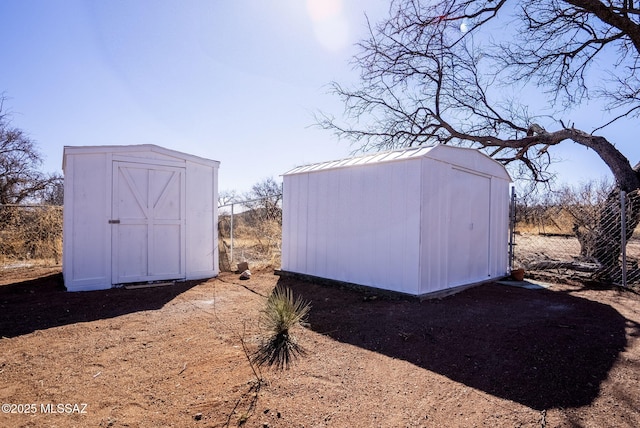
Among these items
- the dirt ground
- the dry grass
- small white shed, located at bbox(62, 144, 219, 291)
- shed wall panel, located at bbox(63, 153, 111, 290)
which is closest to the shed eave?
small white shed, located at bbox(62, 144, 219, 291)

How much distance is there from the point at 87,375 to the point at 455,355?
283 centimetres

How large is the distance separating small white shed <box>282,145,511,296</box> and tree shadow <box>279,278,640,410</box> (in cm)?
48

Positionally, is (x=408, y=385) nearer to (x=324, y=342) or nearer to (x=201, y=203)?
(x=324, y=342)

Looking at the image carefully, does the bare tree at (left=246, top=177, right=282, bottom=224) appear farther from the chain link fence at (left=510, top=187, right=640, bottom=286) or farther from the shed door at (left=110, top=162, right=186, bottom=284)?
the chain link fence at (left=510, top=187, right=640, bottom=286)

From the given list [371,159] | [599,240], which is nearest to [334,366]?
[371,159]

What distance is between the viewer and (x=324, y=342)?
320cm

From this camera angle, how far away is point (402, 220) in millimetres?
4848

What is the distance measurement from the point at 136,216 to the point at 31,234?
514cm

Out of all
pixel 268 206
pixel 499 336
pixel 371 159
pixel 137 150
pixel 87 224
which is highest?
pixel 137 150

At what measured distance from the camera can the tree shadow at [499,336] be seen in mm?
2400

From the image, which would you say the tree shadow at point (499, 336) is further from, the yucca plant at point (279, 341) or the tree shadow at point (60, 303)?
the tree shadow at point (60, 303)

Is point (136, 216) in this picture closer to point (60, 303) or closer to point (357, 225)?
point (60, 303)

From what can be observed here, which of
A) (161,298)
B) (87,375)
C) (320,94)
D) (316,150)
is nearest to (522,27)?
(320,94)

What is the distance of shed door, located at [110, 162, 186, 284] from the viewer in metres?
5.66
